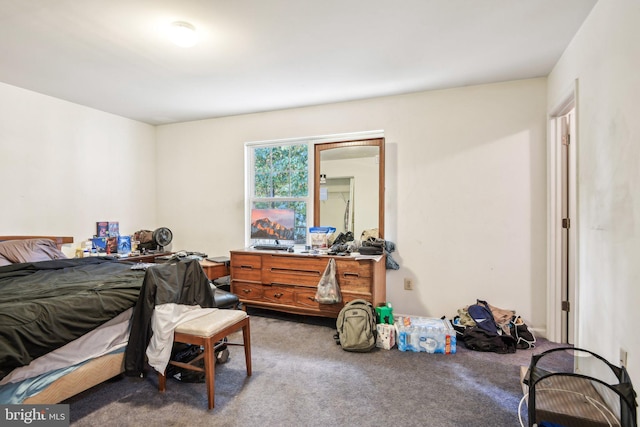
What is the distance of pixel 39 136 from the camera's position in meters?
3.53

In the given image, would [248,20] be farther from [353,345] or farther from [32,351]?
[353,345]

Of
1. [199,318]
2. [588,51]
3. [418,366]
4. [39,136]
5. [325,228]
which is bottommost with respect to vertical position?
[418,366]

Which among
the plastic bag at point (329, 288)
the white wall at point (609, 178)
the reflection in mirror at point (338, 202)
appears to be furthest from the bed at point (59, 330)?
the white wall at point (609, 178)

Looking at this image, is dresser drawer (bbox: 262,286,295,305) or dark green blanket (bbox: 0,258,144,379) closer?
dark green blanket (bbox: 0,258,144,379)

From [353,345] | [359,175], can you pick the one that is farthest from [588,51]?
[353,345]

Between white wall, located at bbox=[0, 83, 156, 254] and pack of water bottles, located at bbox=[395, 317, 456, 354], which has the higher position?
white wall, located at bbox=[0, 83, 156, 254]

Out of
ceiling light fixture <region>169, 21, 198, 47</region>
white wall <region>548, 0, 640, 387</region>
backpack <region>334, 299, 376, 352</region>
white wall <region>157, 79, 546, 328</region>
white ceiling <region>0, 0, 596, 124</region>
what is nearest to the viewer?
white wall <region>548, 0, 640, 387</region>

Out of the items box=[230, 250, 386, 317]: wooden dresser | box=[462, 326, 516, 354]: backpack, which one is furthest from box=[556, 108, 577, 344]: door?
box=[230, 250, 386, 317]: wooden dresser

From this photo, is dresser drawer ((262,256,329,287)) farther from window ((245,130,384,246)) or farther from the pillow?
the pillow

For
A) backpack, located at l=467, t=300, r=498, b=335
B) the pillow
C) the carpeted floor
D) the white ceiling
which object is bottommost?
the carpeted floor

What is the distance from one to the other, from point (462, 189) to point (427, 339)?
1552 millimetres

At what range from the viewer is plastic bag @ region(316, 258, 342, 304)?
317 centimetres

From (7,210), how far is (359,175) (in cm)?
367

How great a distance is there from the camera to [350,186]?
12.7ft
